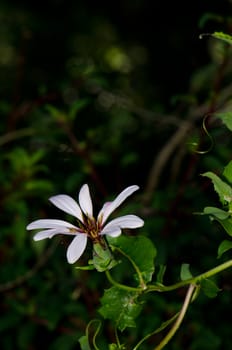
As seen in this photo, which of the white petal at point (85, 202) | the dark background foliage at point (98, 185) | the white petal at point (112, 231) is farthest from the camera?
the dark background foliage at point (98, 185)

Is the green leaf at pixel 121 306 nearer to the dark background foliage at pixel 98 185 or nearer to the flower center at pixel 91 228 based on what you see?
the flower center at pixel 91 228

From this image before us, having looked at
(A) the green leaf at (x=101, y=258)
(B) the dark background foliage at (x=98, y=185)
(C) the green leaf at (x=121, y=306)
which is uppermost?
(A) the green leaf at (x=101, y=258)

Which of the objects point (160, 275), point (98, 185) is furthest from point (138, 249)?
point (98, 185)

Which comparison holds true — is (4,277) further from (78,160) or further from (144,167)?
(144,167)

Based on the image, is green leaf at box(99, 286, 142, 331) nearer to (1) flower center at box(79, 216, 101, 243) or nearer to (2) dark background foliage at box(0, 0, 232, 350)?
(1) flower center at box(79, 216, 101, 243)

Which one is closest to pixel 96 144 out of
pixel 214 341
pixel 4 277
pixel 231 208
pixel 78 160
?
pixel 78 160

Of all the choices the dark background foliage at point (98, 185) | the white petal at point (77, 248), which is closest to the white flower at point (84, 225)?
the white petal at point (77, 248)

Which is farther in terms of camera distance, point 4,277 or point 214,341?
point 4,277
